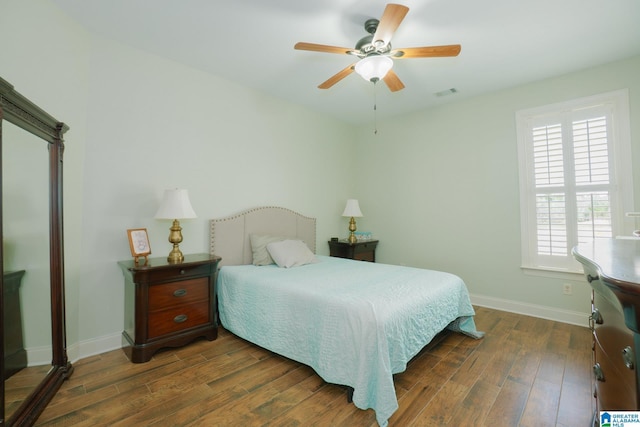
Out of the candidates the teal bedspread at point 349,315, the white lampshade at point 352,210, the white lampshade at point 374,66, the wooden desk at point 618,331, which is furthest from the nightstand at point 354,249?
the wooden desk at point 618,331

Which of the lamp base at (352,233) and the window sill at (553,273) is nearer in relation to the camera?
the window sill at (553,273)

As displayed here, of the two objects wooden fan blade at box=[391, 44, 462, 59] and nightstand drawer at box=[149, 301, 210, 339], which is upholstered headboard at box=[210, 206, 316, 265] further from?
wooden fan blade at box=[391, 44, 462, 59]

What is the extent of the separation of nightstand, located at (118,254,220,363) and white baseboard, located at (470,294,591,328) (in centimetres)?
323

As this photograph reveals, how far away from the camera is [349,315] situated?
5.95ft

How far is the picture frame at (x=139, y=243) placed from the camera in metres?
2.43

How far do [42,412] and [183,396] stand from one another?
76 cm

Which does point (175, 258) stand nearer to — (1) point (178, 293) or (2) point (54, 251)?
(1) point (178, 293)

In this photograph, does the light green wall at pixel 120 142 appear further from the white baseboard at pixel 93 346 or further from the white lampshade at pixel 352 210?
the white lampshade at pixel 352 210

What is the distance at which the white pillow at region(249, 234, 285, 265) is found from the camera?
3.19 m

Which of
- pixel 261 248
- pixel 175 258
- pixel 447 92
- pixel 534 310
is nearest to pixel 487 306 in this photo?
pixel 534 310

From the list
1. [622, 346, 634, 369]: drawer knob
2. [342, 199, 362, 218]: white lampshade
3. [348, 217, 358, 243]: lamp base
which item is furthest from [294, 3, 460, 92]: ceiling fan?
[348, 217, 358, 243]: lamp base

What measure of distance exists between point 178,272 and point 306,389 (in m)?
1.43

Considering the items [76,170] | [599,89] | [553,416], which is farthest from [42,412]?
[599,89]

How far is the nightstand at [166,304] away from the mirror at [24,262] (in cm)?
53
